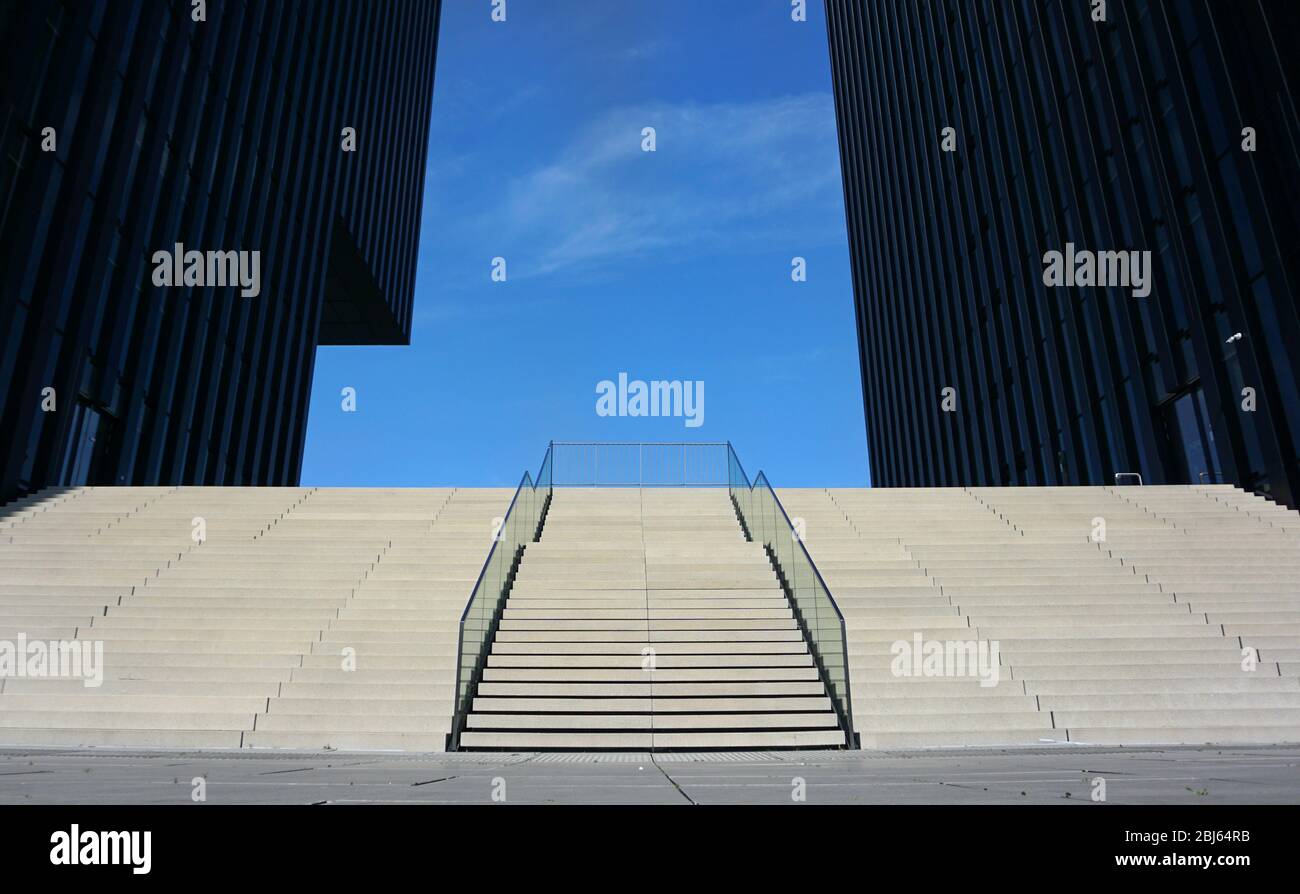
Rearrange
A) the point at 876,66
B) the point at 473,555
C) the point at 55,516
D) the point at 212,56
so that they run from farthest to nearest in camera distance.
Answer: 1. the point at 876,66
2. the point at 212,56
3. the point at 55,516
4. the point at 473,555

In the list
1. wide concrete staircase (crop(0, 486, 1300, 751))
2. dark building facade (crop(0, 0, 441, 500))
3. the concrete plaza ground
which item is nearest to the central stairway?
wide concrete staircase (crop(0, 486, 1300, 751))

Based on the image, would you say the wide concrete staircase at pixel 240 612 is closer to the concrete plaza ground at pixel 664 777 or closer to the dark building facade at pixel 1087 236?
the concrete plaza ground at pixel 664 777

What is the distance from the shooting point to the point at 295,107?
32906mm

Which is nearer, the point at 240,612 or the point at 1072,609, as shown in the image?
the point at 240,612

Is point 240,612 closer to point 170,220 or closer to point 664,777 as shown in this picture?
point 664,777

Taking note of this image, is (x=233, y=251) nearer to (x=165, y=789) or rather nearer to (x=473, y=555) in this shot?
(x=473, y=555)

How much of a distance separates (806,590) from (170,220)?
21.1 meters

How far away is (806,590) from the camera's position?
1023 cm

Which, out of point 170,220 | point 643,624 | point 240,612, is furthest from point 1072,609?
point 170,220

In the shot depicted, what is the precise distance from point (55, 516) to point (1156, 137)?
25.3 metres

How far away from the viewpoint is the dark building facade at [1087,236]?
1677 cm

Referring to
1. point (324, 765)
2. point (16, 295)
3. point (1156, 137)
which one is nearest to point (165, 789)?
point (324, 765)

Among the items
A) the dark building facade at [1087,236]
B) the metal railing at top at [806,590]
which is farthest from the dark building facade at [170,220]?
the dark building facade at [1087,236]

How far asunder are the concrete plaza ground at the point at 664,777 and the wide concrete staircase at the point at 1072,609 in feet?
3.68
